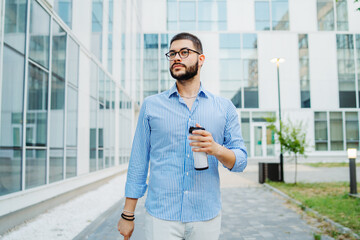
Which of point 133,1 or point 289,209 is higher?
point 133,1

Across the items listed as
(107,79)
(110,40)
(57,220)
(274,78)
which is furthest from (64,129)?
(274,78)

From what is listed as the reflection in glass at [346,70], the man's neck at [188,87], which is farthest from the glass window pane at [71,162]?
the reflection in glass at [346,70]

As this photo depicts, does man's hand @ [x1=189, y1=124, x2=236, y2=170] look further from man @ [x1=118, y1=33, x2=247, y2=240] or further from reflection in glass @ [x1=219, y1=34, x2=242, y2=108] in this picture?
reflection in glass @ [x1=219, y1=34, x2=242, y2=108]

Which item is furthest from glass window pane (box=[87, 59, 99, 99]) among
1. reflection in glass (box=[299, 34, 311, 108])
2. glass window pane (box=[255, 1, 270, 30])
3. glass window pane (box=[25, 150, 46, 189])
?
reflection in glass (box=[299, 34, 311, 108])

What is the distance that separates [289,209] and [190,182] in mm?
6517

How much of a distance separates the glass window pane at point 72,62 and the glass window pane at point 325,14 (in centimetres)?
2365

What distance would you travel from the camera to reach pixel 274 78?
25.6m

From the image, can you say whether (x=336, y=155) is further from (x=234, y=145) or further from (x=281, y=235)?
(x=234, y=145)

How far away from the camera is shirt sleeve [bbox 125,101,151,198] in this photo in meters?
2.11

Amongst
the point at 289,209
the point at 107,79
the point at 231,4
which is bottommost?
the point at 289,209

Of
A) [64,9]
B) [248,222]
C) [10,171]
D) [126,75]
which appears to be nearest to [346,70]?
[126,75]

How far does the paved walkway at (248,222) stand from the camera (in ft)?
17.7

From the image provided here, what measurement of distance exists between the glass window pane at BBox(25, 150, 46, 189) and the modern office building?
0.02 metres

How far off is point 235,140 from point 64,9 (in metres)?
7.96
